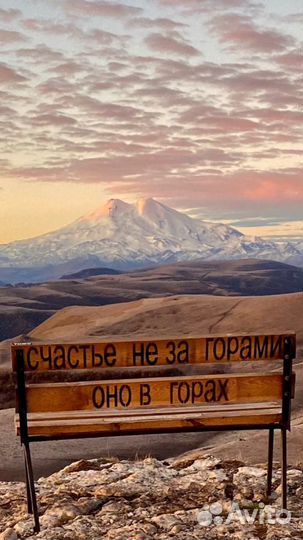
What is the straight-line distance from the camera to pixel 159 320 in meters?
33.9

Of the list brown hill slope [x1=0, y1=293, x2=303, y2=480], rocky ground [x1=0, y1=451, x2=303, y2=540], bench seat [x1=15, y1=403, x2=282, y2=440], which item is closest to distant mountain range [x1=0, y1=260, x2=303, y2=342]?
brown hill slope [x1=0, y1=293, x2=303, y2=480]

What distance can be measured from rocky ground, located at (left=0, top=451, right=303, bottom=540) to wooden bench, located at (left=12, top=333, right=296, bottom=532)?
0.25 m

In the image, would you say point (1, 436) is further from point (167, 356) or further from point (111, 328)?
point (111, 328)

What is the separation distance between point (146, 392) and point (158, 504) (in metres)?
0.99

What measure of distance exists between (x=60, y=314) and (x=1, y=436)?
32200mm

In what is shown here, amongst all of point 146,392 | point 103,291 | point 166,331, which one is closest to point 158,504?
point 146,392

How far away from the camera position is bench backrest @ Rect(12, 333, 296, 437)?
568 centimetres

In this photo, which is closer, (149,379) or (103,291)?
(149,379)

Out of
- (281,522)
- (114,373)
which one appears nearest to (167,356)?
(281,522)

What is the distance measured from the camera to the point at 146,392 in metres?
5.83

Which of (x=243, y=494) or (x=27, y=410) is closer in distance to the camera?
(x=27, y=410)

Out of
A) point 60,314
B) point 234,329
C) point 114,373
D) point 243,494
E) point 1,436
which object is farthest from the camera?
point 60,314

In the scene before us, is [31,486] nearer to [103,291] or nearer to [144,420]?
[144,420]

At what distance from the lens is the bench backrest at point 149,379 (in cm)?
568
